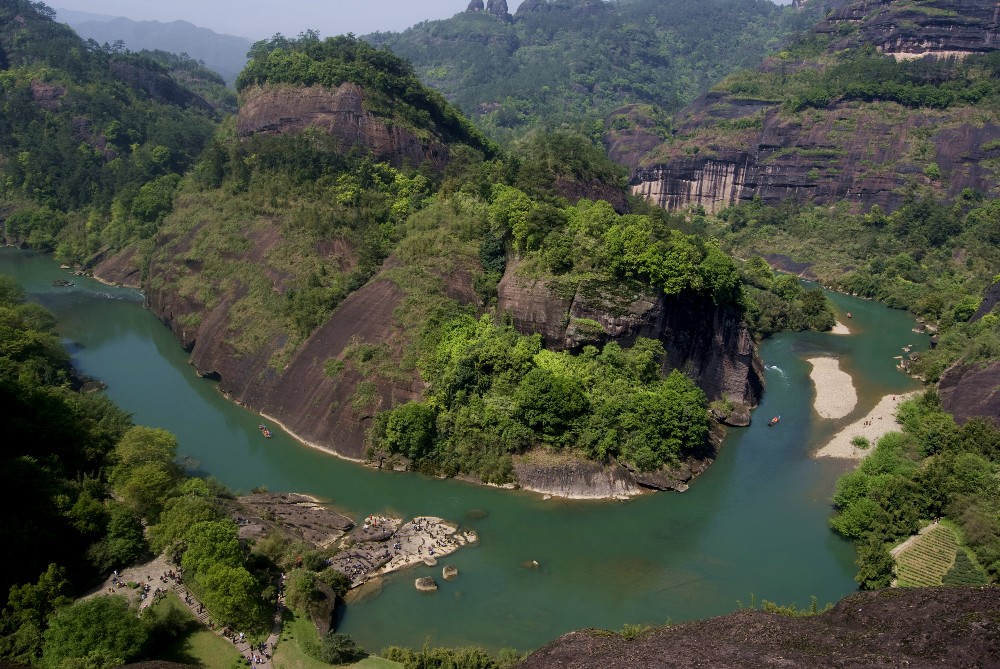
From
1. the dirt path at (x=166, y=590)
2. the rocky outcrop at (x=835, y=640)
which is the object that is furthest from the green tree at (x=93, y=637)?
the rocky outcrop at (x=835, y=640)

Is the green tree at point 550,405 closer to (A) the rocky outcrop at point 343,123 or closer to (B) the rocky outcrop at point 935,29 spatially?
(A) the rocky outcrop at point 343,123

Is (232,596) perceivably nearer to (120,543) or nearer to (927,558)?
(120,543)

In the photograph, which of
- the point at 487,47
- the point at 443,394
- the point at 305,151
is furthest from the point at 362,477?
the point at 487,47

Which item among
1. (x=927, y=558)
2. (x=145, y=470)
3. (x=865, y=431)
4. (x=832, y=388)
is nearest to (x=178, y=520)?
(x=145, y=470)

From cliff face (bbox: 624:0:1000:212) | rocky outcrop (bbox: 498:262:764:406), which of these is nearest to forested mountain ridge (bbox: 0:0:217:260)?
rocky outcrop (bbox: 498:262:764:406)

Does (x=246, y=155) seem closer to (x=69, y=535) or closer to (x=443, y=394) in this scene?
(x=443, y=394)

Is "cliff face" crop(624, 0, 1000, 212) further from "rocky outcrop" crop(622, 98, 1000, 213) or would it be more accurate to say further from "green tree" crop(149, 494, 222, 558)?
"green tree" crop(149, 494, 222, 558)

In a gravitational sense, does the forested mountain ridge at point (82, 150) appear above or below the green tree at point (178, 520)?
above
